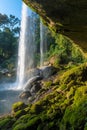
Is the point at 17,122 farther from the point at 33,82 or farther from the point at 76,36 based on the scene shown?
the point at 33,82

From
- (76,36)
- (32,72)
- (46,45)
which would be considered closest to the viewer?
(76,36)

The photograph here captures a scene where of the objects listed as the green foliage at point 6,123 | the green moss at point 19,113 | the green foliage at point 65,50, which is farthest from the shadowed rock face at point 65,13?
the green foliage at point 65,50

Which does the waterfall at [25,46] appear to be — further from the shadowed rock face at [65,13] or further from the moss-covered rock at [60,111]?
the shadowed rock face at [65,13]

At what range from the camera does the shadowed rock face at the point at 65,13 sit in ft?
22.4

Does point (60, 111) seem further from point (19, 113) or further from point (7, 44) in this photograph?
point (7, 44)

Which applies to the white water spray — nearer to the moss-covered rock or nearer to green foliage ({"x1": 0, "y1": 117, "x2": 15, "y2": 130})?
the moss-covered rock

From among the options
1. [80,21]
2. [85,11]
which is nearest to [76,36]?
[80,21]

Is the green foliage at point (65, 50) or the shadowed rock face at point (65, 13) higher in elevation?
the shadowed rock face at point (65, 13)

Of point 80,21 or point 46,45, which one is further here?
point 46,45

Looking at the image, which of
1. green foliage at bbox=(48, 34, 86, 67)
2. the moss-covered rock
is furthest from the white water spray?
the moss-covered rock

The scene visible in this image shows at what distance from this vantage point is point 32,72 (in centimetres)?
2731

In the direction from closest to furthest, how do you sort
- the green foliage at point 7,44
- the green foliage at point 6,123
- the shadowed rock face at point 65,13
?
the shadowed rock face at point 65,13
the green foliage at point 6,123
the green foliage at point 7,44

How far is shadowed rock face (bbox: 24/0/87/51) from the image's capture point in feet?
22.4

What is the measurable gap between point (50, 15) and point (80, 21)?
83 cm
